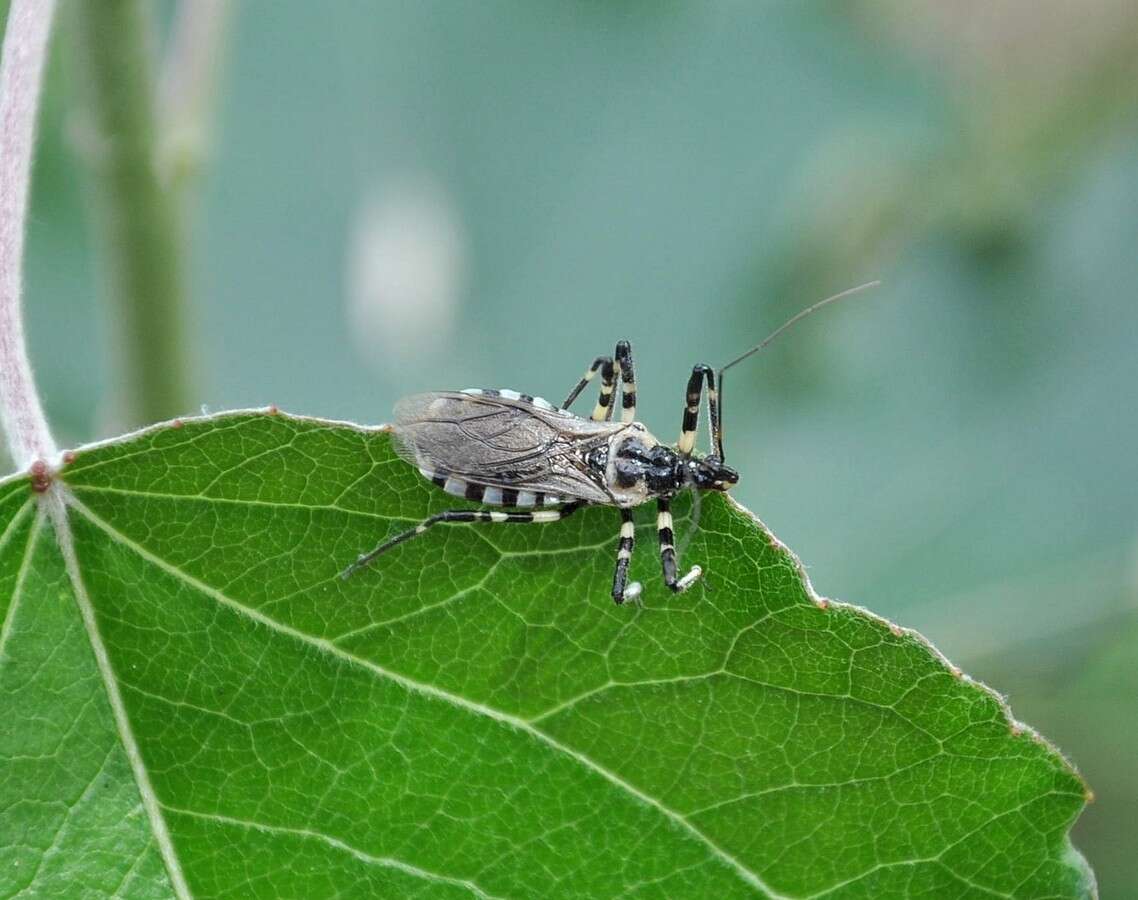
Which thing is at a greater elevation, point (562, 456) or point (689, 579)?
point (562, 456)

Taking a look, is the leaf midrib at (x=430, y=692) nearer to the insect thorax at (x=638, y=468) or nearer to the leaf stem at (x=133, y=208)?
the insect thorax at (x=638, y=468)

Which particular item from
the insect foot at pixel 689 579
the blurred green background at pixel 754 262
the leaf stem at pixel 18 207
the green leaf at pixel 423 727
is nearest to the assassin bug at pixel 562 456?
the insect foot at pixel 689 579

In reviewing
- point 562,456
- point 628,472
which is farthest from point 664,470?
point 562,456

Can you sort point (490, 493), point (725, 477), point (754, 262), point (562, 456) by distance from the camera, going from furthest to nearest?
point (754, 262) → point (562, 456) → point (725, 477) → point (490, 493)

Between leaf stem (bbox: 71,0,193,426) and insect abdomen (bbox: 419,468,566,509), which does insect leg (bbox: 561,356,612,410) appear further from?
leaf stem (bbox: 71,0,193,426)

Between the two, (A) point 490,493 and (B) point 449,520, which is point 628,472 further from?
(B) point 449,520

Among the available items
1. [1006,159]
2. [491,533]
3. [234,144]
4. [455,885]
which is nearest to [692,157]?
[1006,159]

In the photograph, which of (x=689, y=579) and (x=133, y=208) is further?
(x=133, y=208)

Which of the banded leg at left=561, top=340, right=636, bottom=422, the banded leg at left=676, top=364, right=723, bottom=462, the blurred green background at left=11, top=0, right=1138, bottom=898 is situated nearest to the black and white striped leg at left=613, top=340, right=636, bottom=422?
the banded leg at left=561, top=340, right=636, bottom=422
